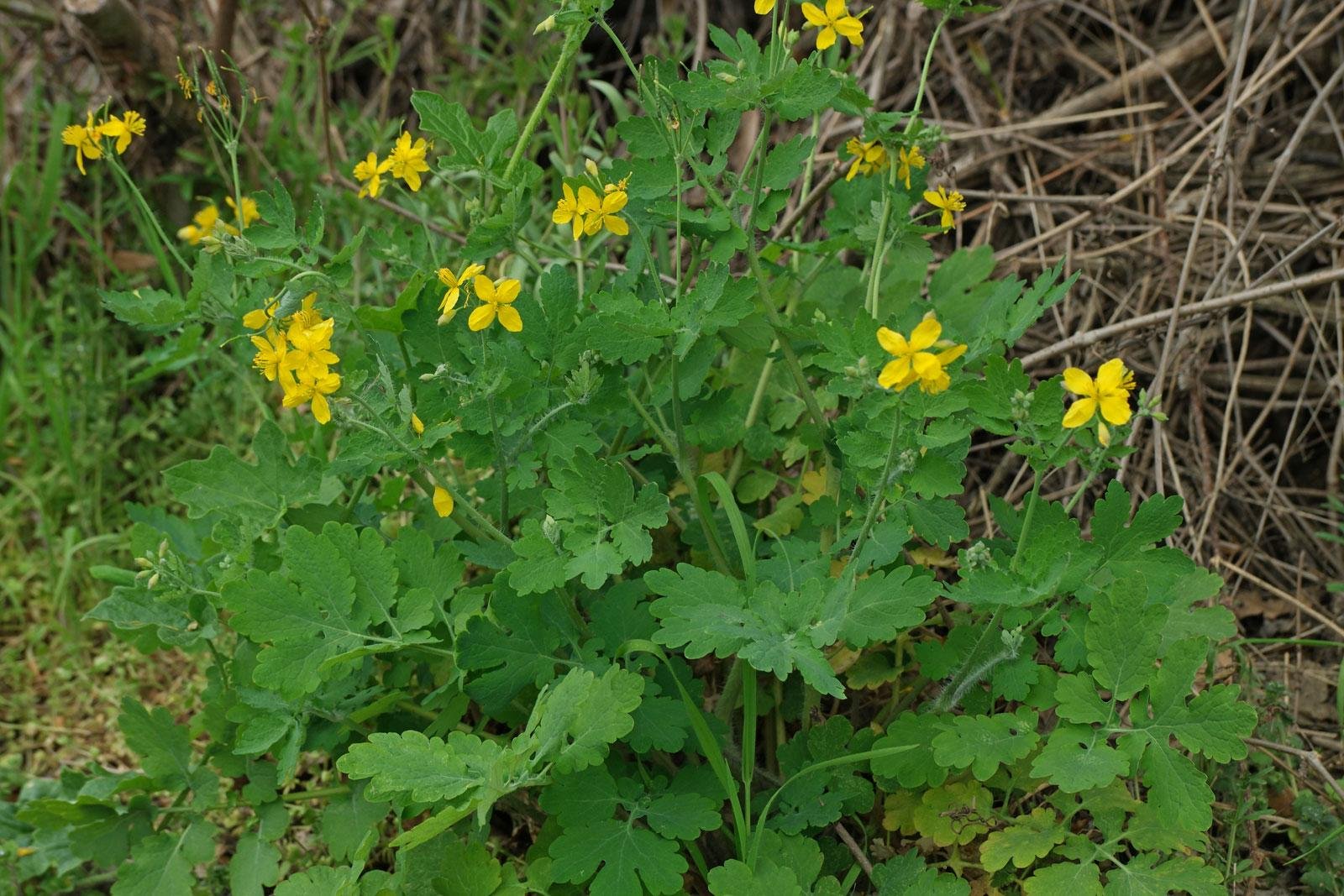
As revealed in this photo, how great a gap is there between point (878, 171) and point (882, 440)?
0.70m

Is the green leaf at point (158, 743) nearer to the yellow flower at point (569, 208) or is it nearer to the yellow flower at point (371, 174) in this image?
the yellow flower at point (371, 174)

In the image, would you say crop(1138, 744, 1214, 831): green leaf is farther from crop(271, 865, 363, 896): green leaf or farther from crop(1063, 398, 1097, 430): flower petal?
crop(271, 865, 363, 896): green leaf

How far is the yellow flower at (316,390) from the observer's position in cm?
169

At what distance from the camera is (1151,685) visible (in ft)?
5.71

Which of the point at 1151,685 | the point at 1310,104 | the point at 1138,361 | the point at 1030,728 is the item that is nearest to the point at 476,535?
the point at 1030,728

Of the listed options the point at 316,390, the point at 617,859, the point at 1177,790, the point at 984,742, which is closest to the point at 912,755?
the point at 984,742

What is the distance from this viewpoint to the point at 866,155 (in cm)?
211

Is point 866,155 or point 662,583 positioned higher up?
point 866,155

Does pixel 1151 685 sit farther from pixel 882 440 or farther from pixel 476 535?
pixel 476 535

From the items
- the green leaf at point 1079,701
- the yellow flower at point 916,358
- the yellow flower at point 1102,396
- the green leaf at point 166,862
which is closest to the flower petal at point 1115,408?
the yellow flower at point 1102,396

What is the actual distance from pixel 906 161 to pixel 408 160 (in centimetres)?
89

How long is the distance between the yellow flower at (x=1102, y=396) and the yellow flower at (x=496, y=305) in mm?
812

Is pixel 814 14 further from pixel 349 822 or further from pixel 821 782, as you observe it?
pixel 349 822

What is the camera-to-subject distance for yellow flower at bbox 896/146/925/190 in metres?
2.07
